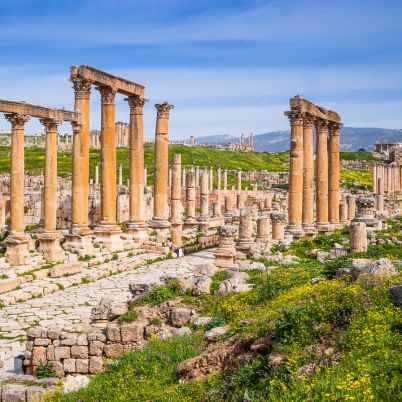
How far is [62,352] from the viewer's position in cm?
1127

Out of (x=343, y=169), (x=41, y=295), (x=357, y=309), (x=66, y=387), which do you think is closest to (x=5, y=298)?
(x=41, y=295)

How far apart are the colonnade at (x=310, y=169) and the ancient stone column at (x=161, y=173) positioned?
6641 millimetres

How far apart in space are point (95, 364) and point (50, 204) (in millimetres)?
13563

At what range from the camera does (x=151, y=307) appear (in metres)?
12.7

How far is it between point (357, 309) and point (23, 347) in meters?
7.99

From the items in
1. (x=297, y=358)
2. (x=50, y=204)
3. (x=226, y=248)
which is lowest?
(x=226, y=248)

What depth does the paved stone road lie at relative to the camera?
530 inches

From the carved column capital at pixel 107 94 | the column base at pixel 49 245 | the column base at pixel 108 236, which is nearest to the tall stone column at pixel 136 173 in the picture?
the column base at pixel 108 236

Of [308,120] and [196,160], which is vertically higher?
[196,160]

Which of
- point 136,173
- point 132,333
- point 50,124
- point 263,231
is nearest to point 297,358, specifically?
point 132,333

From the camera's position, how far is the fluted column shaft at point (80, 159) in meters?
24.9

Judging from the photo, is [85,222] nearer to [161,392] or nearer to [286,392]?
[161,392]

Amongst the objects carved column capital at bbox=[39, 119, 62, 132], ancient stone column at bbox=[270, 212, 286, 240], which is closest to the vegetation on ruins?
carved column capital at bbox=[39, 119, 62, 132]

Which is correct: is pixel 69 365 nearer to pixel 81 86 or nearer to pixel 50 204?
pixel 50 204
